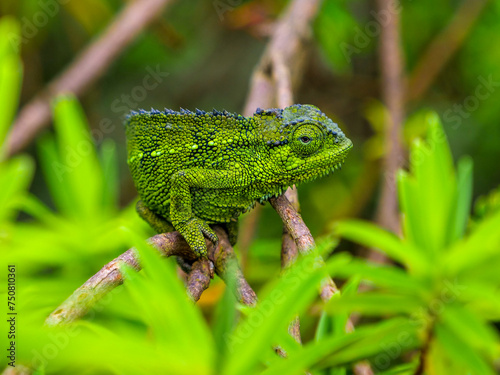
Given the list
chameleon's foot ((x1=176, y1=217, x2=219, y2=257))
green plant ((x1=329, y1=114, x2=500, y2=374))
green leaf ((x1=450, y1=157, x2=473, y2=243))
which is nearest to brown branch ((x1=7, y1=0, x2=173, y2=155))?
chameleon's foot ((x1=176, y1=217, x2=219, y2=257))

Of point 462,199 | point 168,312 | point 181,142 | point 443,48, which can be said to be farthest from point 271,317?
point 443,48

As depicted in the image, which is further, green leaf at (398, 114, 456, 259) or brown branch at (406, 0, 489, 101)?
brown branch at (406, 0, 489, 101)

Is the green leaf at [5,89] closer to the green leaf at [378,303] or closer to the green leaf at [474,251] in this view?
the green leaf at [378,303]

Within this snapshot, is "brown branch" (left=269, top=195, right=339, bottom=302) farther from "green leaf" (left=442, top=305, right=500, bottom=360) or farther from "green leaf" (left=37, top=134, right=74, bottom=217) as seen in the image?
"green leaf" (left=37, top=134, right=74, bottom=217)

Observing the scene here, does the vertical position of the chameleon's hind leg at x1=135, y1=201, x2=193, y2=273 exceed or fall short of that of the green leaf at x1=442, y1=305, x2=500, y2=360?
it falls short

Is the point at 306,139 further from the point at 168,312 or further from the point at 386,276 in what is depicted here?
the point at 168,312

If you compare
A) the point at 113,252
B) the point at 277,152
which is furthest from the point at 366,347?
the point at 113,252

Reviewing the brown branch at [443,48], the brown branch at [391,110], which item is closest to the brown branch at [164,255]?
the brown branch at [391,110]

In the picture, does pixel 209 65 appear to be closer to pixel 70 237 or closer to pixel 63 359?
pixel 70 237
